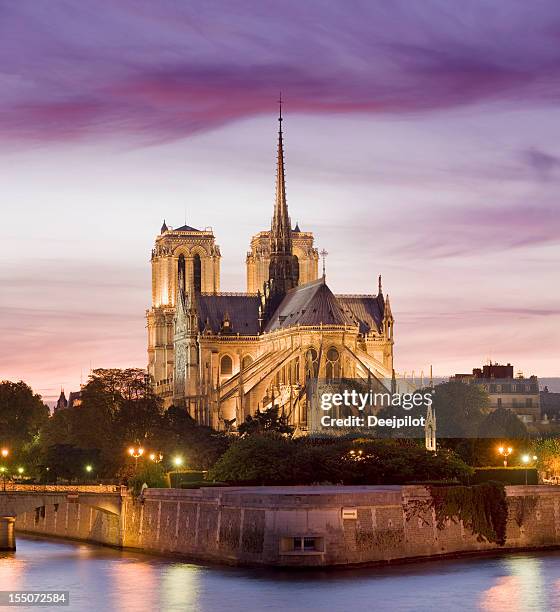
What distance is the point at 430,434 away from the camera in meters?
119

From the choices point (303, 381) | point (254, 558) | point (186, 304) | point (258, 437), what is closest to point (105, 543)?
point (258, 437)

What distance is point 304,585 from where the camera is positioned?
73.4m

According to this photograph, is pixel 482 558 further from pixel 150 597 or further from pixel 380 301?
pixel 380 301

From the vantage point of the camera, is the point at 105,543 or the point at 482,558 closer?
the point at 482,558

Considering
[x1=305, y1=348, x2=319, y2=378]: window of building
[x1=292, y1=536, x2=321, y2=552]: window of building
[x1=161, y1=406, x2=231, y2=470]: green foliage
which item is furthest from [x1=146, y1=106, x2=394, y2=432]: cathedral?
[x1=292, y1=536, x2=321, y2=552]: window of building

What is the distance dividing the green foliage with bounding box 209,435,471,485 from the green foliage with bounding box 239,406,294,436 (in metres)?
32.3

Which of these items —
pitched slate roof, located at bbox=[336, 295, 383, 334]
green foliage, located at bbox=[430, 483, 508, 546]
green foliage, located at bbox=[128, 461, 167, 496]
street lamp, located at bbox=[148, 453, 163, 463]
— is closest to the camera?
green foliage, located at bbox=[430, 483, 508, 546]

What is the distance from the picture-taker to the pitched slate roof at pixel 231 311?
178500mm

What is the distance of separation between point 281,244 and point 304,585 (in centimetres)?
10496

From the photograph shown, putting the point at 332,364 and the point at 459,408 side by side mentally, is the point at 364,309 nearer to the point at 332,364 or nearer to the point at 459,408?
the point at 332,364

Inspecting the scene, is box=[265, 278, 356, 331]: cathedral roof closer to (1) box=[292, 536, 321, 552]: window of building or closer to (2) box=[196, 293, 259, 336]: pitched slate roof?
(2) box=[196, 293, 259, 336]: pitched slate roof

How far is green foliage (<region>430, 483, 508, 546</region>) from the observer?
3273 inches

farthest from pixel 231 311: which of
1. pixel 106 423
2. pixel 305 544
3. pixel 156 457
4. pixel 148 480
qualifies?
pixel 305 544

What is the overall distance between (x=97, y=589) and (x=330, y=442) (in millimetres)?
45884
